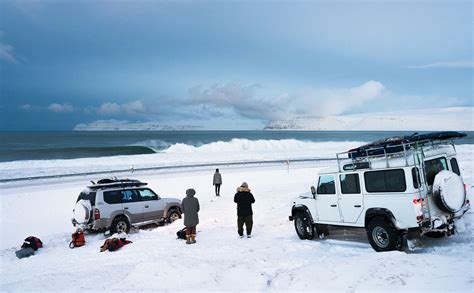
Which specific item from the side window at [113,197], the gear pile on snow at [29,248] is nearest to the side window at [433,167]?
the side window at [113,197]

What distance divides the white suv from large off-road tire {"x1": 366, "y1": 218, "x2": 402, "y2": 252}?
8.25 m

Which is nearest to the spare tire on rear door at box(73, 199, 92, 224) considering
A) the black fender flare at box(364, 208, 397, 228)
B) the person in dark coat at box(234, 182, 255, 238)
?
the person in dark coat at box(234, 182, 255, 238)

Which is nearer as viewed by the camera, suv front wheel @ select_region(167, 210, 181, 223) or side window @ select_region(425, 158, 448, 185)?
side window @ select_region(425, 158, 448, 185)

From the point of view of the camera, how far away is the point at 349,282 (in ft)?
21.9

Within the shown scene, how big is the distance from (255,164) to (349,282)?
36658mm

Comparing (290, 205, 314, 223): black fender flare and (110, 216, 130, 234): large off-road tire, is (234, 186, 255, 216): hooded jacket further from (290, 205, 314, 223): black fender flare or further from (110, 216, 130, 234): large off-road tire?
(110, 216, 130, 234): large off-road tire

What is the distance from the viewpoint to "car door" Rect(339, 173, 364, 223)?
31.3 feet

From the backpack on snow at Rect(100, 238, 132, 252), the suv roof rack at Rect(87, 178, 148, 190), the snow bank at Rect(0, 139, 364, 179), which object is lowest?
the backpack on snow at Rect(100, 238, 132, 252)

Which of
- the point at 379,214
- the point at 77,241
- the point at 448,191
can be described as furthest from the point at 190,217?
the point at 448,191

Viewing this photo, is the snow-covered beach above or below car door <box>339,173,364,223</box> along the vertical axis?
below

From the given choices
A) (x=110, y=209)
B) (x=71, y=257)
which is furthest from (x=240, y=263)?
(x=110, y=209)

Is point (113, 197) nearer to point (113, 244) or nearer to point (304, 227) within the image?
point (113, 244)

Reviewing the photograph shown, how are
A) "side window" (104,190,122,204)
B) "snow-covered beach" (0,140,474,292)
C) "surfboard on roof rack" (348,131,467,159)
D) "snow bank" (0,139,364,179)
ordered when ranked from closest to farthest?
1. "snow-covered beach" (0,140,474,292)
2. "surfboard on roof rack" (348,131,467,159)
3. "side window" (104,190,122,204)
4. "snow bank" (0,139,364,179)

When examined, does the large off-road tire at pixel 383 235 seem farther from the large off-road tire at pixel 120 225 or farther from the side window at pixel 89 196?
the side window at pixel 89 196
